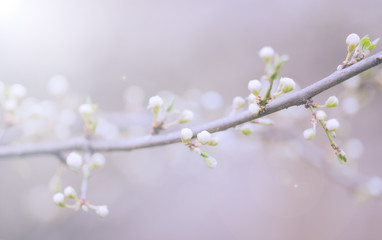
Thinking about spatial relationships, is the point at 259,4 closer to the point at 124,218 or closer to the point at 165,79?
the point at 165,79

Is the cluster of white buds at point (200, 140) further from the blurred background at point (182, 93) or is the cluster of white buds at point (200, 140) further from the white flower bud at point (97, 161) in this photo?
the blurred background at point (182, 93)

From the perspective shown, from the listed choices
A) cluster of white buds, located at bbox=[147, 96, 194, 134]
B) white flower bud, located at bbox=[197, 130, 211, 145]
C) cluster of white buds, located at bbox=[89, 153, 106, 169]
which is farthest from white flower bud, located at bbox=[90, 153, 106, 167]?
white flower bud, located at bbox=[197, 130, 211, 145]

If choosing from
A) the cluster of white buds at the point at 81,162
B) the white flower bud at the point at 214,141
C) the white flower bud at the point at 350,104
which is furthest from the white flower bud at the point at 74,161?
the white flower bud at the point at 350,104

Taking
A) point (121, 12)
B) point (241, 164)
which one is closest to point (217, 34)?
point (121, 12)

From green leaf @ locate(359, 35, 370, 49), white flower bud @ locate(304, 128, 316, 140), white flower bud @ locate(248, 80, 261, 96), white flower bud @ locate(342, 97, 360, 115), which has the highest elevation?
green leaf @ locate(359, 35, 370, 49)

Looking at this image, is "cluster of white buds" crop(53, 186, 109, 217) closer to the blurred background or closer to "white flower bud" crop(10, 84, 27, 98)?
"white flower bud" crop(10, 84, 27, 98)

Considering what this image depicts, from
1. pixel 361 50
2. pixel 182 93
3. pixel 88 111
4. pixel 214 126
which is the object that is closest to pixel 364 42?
pixel 361 50
